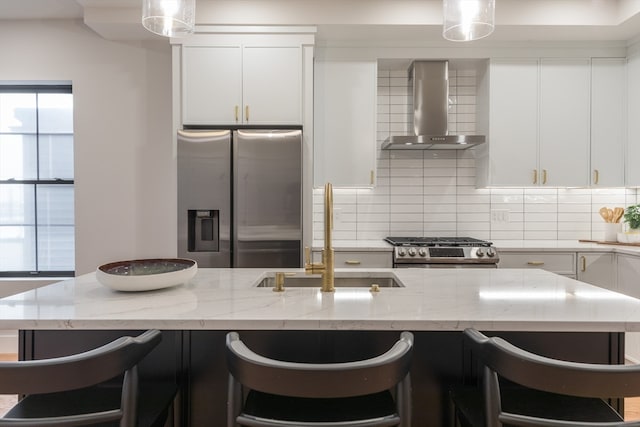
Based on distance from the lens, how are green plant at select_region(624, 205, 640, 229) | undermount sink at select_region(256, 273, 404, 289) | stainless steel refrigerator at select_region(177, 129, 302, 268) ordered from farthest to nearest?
green plant at select_region(624, 205, 640, 229) → stainless steel refrigerator at select_region(177, 129, 302, 268) → undermount sink at select_region(256, 273, 404, 289)

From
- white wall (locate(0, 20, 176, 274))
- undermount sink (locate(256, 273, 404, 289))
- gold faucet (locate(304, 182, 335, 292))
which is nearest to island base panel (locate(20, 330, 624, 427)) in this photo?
gold faucet (locate(304, 182, 335, 292))

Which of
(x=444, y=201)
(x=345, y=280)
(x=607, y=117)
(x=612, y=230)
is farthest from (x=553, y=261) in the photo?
(x=345, y=280)

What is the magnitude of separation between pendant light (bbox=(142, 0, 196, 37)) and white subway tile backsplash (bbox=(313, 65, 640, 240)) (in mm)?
2175

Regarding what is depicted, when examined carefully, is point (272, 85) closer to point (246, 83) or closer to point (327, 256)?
point (246, 83)

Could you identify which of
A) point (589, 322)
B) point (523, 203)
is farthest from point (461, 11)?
point (523, 203)

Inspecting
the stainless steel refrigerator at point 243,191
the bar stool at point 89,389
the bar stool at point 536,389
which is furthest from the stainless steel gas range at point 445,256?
the bar stool at point 89,389

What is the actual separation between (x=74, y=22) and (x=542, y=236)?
4470mm

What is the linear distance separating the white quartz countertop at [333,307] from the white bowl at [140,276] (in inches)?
1.5

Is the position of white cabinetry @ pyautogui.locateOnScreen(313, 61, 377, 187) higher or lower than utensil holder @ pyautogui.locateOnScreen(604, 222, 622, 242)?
higher

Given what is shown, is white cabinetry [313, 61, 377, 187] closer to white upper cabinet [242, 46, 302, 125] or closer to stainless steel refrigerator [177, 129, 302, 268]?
white upper cabinet [242, 46, 302, 125]

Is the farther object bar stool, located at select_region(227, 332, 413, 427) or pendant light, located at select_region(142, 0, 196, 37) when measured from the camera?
pendant light, located at select_region(142, 0, 196, 37)

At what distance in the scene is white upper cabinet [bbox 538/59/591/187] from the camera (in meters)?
3.44

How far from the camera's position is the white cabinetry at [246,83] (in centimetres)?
316

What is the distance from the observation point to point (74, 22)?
3.51 m
